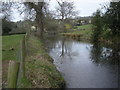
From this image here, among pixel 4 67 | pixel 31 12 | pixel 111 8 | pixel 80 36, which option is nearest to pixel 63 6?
pixel 80 36

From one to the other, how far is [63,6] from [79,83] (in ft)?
105

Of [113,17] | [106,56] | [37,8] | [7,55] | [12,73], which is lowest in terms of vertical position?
[106,56]

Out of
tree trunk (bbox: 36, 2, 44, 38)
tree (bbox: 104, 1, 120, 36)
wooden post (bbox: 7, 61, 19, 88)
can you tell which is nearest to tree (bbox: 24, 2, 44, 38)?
A: tree trunk (bbox: 36, 2, 44, 38)

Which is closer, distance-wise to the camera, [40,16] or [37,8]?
[37,8]

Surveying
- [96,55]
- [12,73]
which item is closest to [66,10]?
[96,55]

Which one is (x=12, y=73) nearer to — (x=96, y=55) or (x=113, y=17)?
(x=96, y=55)

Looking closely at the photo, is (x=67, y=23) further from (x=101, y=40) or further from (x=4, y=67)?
(x=4, y=67)

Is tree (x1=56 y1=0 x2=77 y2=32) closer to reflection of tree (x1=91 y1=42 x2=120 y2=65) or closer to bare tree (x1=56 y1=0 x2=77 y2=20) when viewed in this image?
bare tree (x1=56 y1=0 x2=77 y2=20)

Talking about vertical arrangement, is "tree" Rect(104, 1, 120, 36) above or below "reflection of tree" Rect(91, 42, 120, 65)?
above

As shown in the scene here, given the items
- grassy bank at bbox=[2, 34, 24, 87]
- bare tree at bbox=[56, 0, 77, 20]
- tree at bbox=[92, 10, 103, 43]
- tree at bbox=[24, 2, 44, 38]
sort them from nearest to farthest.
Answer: grassy bank at bbox=[2, 34, 24, 87], tree at bbox=[24, 2, 44, 38], tree at bbox=[92, 10, 103, 43], bare tree at bbox=[56, 0, 77, 20]

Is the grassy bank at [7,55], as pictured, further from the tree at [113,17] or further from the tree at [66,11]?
the tree at [66,11]

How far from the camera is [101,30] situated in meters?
25.3

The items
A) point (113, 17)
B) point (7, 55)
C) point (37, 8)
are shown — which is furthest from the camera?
point (37, 8)

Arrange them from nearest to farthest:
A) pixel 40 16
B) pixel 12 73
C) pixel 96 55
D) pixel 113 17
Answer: pixel 12 73 → pixel 96 55 → pixel 113 17 → pixel 40 16
